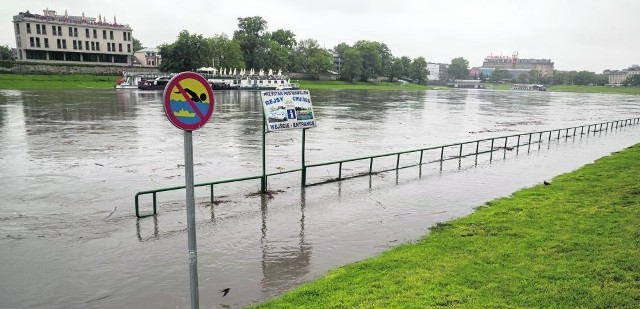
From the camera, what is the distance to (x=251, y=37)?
424 feet

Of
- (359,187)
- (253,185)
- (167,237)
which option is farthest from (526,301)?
(253,185)

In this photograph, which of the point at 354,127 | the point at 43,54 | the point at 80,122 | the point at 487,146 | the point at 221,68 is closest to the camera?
the point at 487,146

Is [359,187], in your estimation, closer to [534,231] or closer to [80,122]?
[534,231]

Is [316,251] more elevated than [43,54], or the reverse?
[43,54]

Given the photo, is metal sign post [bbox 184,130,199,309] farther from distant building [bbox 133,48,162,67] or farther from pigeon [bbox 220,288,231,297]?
distant building [bbox 133,48,162,67]

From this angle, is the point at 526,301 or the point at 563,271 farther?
the point at 563,271

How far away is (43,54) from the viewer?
325 ft

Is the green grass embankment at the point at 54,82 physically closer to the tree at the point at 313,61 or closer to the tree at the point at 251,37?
the tree at the point at 251,37

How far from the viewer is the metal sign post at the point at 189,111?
521 cm

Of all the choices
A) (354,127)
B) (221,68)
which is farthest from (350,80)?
(354,127)

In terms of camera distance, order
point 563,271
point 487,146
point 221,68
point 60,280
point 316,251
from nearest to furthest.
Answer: point 563,271 < point 60,280 < point 316,251 < point 487,146 < point 221,68

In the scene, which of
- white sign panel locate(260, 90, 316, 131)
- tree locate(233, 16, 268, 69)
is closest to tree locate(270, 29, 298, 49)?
tree locate(233, 16, 268, 69)

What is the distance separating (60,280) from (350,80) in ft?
492

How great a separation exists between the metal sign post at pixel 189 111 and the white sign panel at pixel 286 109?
31.0ft
